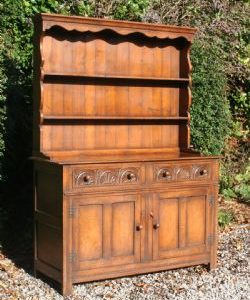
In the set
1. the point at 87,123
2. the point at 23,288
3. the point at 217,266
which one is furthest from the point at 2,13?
the point at 217,266

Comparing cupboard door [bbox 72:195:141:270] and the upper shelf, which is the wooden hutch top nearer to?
the upper shelf

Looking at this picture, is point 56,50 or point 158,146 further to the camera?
point 158,146

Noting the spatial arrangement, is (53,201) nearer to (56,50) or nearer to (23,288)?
(23,288)

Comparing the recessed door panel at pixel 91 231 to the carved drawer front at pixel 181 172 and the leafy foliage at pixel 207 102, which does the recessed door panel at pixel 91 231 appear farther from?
the leafy foliage at pixel 207 102

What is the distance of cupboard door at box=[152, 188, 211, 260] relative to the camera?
4.55m

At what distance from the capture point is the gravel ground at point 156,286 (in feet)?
14.1

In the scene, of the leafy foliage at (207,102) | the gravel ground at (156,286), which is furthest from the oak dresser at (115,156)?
the leafy foliage at (207,102)

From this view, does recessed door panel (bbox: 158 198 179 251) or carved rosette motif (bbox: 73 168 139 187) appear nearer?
carved rosette motif (bbox: 73 168 139 187)

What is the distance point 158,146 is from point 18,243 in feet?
5.12

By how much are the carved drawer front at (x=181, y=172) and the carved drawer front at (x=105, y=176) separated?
0.17m

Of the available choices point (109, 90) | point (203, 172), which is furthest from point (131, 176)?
point (109, 90)

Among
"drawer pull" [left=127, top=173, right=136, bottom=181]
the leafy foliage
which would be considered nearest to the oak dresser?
"drawer pull" [left=127, top=173, right=136, bottom=181]

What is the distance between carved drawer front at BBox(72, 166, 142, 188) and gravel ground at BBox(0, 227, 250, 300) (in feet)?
2.56

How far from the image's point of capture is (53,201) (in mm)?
4301
